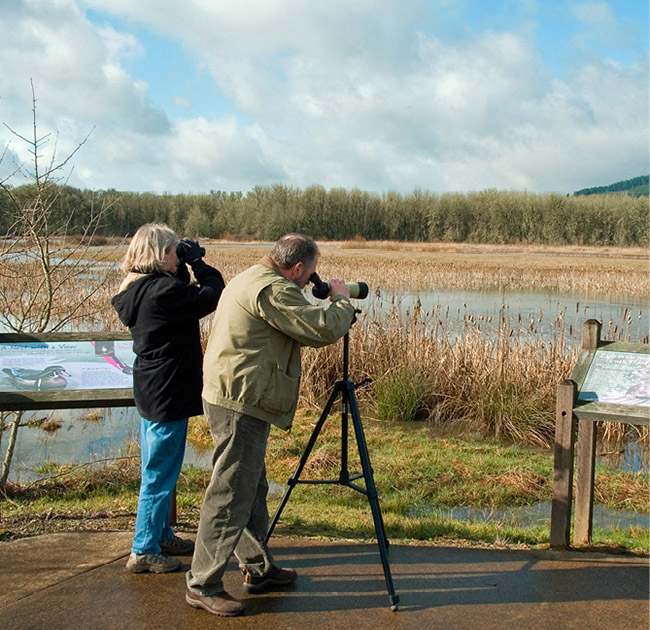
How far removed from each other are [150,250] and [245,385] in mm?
1020

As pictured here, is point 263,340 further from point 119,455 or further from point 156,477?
point 119,455

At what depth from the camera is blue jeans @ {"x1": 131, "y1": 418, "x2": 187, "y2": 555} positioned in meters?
4.04

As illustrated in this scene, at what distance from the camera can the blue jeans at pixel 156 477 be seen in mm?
4043

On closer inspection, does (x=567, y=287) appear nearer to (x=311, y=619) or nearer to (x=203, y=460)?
(x=203, y=460)

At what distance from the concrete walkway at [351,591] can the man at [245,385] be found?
32 centimetres

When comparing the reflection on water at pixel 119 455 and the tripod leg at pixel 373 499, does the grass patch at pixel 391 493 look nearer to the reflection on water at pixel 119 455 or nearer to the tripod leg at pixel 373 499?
the reflection on water at pixel 119 455

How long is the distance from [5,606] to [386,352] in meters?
7.54

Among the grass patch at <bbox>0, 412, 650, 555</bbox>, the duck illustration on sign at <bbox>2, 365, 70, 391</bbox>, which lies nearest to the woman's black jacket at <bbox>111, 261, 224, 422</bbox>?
the duck illustration on sign at <bbox>2, 365, 70, 391</bbox>

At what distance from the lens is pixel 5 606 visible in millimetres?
3727

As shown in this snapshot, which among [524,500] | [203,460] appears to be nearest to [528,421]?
[524,500]

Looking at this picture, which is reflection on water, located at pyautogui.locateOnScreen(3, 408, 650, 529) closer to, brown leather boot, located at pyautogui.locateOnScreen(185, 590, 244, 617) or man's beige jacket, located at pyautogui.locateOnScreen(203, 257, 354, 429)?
brown leather boot, located at pyautogui.locateOnScreen(185, 590, 244, 617)

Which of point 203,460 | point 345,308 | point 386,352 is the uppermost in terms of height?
point 345,308

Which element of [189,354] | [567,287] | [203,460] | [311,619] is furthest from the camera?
[567,287]

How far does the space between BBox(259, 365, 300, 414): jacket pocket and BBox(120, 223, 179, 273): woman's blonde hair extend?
0.96 meters
